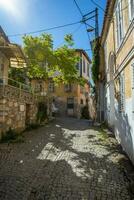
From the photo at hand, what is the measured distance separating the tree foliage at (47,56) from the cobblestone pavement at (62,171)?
386 inches

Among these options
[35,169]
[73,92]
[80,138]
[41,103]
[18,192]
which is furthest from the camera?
[73,92]

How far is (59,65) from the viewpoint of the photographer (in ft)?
57.7

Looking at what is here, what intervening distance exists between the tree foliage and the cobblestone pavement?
386 inches

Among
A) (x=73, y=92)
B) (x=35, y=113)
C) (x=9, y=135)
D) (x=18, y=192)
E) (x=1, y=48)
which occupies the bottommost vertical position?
(x=18, y=192)

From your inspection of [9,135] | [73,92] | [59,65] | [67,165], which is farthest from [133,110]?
[73,92]

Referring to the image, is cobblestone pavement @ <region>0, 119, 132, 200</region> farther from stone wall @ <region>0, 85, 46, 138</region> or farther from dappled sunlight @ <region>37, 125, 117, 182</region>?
stone wall @ <region>0, 85, 46, 138</region>

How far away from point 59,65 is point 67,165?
1253 centimetres

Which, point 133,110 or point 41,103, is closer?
point 133,110

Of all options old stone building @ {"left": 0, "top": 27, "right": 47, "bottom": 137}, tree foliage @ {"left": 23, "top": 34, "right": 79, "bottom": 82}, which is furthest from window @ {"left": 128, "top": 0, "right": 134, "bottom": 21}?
tree foliage @ {"left": 23, "top": 34, "right": 79, "bottom": 82}

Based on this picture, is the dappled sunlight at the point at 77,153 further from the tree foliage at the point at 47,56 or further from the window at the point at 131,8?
the tree foliage at the point at 47,56

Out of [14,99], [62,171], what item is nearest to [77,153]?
[62,171]

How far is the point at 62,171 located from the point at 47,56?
41.7 ft

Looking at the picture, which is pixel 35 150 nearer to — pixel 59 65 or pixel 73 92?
pixel 59 65

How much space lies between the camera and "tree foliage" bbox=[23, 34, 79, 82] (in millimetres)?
16812
